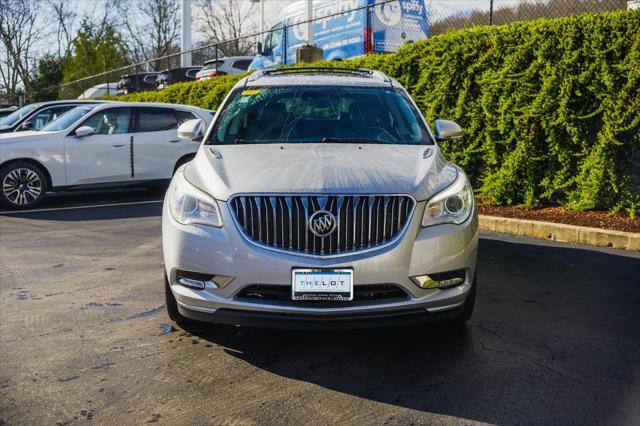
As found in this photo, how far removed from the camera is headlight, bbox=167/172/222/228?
4016 millimetres

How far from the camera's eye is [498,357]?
416cm

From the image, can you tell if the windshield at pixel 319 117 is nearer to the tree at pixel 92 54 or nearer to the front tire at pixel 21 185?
the front tire at pixel 21 185

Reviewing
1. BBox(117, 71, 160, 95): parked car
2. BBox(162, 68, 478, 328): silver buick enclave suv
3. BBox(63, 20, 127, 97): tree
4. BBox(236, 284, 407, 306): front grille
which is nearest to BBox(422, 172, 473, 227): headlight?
BBox(162, 68, 478, 328): silver buick enclave suv

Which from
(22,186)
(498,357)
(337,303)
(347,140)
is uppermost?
(347,140)

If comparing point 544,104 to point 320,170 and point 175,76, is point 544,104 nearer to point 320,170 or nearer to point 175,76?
point 320,170

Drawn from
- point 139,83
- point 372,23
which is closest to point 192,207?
point 372,23

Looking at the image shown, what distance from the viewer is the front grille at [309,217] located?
3.89m

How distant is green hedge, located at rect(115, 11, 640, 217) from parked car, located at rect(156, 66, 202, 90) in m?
19.9

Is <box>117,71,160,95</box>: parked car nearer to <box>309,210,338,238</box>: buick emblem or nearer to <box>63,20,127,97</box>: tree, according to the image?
<box>63,20,127,97</box>: tree

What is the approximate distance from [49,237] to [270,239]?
5.49 meters

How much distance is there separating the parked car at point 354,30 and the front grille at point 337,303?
37.3ft

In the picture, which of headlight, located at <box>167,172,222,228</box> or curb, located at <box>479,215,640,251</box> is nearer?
headlight, located at <box>167,172,222,228</box>

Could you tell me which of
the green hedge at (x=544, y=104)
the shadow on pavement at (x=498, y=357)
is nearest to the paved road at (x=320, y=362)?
the shadow on pavement at (x=498, y=357)

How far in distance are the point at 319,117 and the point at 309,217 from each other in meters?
1.60
